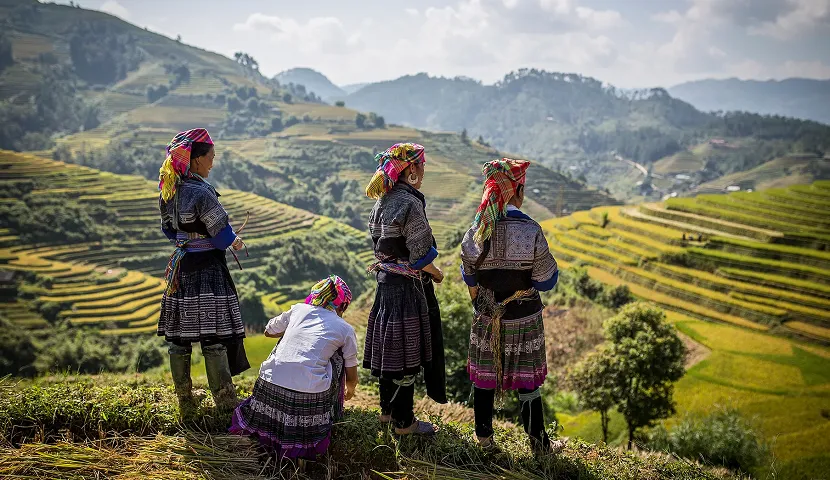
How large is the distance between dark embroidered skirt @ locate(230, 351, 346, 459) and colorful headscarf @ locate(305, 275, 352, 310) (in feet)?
1.15

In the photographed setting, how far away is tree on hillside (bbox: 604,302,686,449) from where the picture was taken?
12.0 meters

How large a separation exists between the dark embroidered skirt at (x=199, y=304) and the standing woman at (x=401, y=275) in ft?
3.26

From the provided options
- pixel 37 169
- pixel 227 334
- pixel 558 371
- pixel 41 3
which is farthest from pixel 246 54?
pixel 227 334

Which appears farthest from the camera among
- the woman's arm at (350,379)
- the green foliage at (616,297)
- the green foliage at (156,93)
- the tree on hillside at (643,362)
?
the green foliage at (156,93)

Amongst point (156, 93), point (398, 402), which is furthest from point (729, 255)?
point (156, 93)

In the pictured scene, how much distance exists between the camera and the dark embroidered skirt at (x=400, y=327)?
11.2 ft

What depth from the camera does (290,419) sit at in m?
3.17

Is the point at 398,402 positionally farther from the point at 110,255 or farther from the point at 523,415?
the point at 110,255

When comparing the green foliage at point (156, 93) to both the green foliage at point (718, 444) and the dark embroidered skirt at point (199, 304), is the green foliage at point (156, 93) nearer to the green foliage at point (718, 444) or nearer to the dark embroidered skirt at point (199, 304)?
the green foliage at point (718, 444)

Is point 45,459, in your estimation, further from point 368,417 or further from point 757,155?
point 757,155

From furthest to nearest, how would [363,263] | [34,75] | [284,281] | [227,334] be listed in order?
[34,75] < [363,263] < [284,281] < [227,334]

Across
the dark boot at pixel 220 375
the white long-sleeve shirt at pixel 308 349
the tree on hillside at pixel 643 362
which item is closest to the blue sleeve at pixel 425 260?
the white long-sleeve shirt at pixel 308 349

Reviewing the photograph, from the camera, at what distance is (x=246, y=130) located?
373ft

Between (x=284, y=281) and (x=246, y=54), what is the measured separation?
131167 mm
